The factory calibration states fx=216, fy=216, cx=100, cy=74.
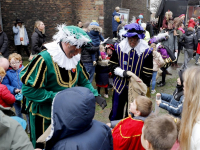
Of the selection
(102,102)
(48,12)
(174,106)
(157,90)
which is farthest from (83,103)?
(48,12)

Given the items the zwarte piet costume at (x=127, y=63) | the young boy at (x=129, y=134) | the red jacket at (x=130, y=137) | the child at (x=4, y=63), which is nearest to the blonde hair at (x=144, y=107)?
the young boy at (x=129, y=134)

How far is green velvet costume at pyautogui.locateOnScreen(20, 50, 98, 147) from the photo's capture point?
243cm

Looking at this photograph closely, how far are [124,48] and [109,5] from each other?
348 inches

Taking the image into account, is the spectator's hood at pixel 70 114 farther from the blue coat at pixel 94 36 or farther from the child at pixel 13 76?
the blue coat at pixel 94 36

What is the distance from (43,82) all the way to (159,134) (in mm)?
1390

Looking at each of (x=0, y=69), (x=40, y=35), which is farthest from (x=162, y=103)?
(x=40, y=35)

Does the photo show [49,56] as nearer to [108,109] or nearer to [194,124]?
[194,124]

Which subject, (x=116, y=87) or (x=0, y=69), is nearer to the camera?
(x=0, y=69)

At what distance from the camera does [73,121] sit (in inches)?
59.4

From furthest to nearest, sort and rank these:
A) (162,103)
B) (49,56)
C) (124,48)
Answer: (124,48), (162,103), (49,56)

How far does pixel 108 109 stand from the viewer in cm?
515

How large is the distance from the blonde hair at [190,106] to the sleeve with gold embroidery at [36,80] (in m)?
1.44

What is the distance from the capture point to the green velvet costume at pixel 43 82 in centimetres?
243

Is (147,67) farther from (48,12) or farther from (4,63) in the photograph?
(48,12)
